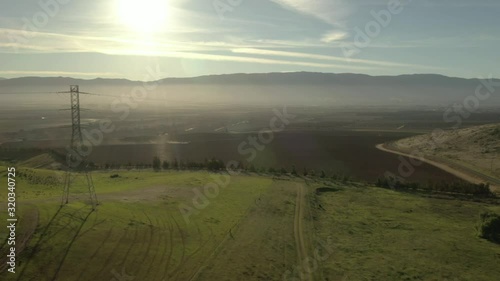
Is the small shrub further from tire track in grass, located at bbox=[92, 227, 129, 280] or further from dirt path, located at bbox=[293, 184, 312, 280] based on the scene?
tire track in grass, located at bbox=[92, 227, 129, 280]

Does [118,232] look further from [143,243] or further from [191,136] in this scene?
[191,136]

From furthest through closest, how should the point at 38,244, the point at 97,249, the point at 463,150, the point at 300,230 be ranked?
the point at 463,150 < the point at 300,230 < the point at 97,249 < the point at 38,244

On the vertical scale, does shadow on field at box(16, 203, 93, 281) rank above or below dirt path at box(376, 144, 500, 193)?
above

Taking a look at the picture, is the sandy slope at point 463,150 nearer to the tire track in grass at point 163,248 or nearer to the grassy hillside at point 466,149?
the grassy hillside at point 466,149

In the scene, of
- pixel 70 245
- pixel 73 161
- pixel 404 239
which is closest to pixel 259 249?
pixel 70 245

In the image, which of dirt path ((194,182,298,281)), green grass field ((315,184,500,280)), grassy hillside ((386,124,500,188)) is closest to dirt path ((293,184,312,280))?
dirt path ((194,182,298,281))

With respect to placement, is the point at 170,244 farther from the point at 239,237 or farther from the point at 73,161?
the point at 73,161
